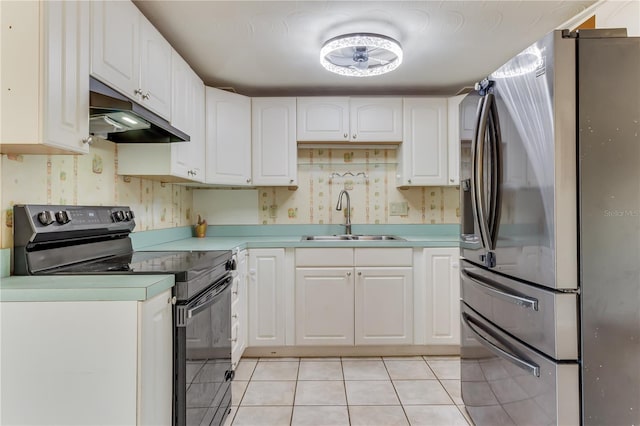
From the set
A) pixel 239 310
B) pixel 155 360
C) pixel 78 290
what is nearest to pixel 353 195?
pixel 239 310

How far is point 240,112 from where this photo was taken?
2.85 meters

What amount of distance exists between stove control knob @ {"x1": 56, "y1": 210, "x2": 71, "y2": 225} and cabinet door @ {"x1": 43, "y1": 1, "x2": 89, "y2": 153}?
0.34 metres

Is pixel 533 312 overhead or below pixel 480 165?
below

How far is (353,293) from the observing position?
2637 millimetres

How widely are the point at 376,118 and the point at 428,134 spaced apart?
45cm

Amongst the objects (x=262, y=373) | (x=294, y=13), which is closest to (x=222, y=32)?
(x=294, y=13)

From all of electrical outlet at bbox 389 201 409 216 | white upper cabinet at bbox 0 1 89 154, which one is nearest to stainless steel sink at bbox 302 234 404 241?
electrical outlet at bbox 389 201 409 216

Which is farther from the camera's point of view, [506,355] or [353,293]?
[353,293]

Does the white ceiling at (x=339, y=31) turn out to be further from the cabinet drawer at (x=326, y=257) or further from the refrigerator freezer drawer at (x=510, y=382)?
the refrigerator freezer drawer at (x=510, y=382)

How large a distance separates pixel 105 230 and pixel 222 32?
50.7 inches

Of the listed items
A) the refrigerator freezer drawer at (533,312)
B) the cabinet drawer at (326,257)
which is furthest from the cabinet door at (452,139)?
the refrigerator freezer drawer at (533,312)

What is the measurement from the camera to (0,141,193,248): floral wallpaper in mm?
1321

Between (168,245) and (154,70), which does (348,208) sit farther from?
(154,70)

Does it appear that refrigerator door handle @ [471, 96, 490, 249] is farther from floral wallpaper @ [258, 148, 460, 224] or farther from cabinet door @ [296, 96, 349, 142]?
floral wallpaper @ [258, 148, 460, 224]
